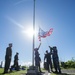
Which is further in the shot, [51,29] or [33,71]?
[51,29]

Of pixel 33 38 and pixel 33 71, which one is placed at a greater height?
pixel 33 38

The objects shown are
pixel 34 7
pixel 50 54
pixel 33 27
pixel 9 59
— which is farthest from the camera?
pixel 50 54

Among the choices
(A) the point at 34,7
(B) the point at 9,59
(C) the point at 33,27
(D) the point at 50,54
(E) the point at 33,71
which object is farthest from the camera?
(D) the point at 50,54

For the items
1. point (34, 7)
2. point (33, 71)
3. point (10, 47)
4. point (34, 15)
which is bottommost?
point (33, 71)

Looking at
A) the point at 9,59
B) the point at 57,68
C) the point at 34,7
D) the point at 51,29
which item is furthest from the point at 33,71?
the point at 34,7

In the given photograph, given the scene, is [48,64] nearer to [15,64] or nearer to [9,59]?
[15,64]

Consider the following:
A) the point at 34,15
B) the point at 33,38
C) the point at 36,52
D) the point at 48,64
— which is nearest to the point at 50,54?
the point at 48,64

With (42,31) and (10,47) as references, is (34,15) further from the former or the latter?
(10,47)

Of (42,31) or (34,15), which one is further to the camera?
(42,31)

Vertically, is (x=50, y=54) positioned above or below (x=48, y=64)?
above

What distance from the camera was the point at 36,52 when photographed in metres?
16.7

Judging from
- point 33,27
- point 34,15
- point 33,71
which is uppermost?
point 34,15

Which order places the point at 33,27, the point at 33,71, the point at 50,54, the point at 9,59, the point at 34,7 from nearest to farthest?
the point at 33,71
the point at 9,59
the point at 33,27
the point at 34,7
the point at 50,54

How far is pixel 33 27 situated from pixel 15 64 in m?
6.59
